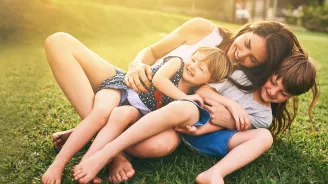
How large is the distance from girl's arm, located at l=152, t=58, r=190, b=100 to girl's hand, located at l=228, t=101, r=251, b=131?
0.97 ft

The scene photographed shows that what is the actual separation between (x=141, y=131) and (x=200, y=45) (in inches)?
31.6

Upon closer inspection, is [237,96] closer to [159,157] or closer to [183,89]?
[183,89]

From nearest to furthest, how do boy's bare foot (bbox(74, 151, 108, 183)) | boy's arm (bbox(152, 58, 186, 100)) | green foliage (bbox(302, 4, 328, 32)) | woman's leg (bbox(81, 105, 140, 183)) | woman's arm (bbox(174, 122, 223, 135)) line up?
1. boy's bare foot (bbox(74, 151, 108, 183))
2. woman's leg (bbox(81, 105, 140, 183))
3. woman's arm (bbox(174, 122, 223, 135))
4. boy's arm (bbox(152, 58, 186, 100))
5. green foliage (bbox(302, 4, 328, 32))

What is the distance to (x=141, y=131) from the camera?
6.50 feet

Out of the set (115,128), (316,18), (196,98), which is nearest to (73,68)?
(115,128)

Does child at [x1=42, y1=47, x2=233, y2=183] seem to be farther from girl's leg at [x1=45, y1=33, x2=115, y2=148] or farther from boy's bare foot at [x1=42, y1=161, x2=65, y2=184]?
boy's bare foot at [x1=42, y1=161, x2=65, y2=184]

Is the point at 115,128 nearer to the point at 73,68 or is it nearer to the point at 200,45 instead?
the point at 73,68

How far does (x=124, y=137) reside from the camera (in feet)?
6.44

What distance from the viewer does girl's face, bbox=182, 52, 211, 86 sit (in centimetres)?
225

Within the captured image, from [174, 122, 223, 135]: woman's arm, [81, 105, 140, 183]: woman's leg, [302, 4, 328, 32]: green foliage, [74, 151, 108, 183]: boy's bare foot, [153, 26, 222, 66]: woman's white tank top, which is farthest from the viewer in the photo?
[302, 4, 328, 32]: green foliage

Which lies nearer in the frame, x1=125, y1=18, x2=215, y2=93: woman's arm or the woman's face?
the woman's face

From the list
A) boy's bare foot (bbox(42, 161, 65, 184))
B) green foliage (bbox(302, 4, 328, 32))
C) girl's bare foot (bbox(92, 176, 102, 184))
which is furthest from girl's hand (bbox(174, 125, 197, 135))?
green foliage (bbox(302, 4, 328, 32))

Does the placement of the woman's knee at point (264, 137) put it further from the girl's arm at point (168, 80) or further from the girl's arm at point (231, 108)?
the girl's arm at point (168, 80)

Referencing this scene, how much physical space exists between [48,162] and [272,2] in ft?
69.0
